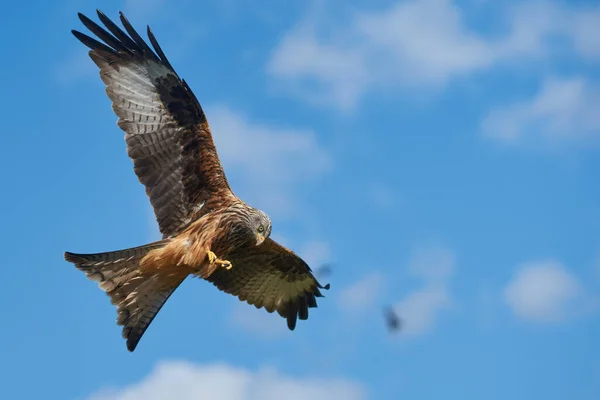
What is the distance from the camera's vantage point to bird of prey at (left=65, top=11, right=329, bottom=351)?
36.6 feet

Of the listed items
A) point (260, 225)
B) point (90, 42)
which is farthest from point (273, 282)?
point (90, 42)

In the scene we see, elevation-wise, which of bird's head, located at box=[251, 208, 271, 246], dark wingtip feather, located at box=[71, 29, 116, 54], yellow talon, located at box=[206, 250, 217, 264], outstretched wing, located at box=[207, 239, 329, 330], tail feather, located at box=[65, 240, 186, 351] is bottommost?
tail feather, located at box=[65, 240, 186, 351]

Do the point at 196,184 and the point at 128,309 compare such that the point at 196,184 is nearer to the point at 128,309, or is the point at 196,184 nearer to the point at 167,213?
the point at 167,213

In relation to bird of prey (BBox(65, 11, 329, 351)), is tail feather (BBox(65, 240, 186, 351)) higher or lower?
lower

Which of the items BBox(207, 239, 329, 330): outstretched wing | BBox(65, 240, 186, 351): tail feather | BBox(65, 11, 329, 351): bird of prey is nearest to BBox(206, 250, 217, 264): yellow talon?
BBox(65, 11, 329, 351): bird of prey

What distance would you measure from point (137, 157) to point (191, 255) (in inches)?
54.6

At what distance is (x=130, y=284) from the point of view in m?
11.3

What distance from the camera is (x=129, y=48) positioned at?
1139 cm

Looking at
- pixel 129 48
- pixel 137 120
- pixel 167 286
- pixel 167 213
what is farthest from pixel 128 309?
pixel 129 48

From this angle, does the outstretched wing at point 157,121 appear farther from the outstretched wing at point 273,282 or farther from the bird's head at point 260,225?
the outstretched wing at point 273,282

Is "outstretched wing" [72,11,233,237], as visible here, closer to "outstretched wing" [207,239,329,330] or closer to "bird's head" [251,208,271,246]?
"bird's head" [251,208,271,246]

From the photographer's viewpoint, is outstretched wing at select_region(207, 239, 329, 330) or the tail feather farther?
outstretched wing at select_region(207, 239, 329, 330)

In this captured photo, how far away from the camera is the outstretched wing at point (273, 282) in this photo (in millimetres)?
12930

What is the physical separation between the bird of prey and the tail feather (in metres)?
0.01
